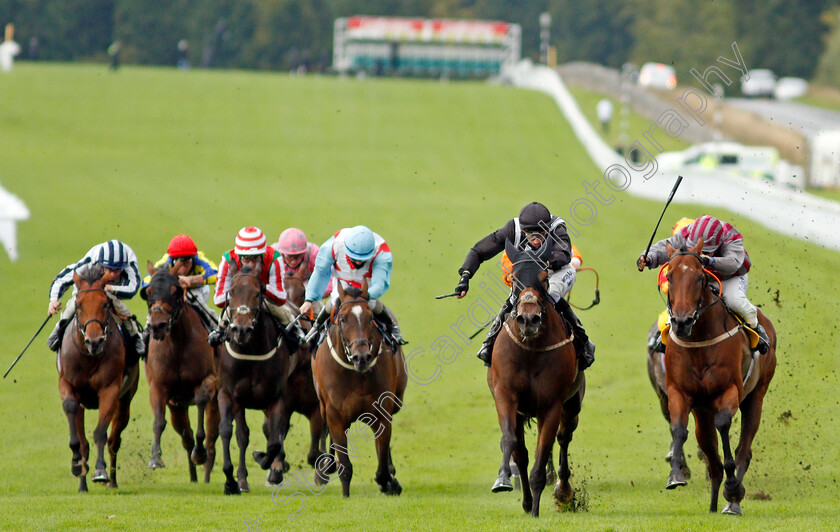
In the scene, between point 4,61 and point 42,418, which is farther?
point 4,61

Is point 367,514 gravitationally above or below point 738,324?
below

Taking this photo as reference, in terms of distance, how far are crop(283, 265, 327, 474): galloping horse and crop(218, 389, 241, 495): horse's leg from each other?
1058 mm

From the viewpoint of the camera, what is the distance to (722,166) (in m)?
42.7

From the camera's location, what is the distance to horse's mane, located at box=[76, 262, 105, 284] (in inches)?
444

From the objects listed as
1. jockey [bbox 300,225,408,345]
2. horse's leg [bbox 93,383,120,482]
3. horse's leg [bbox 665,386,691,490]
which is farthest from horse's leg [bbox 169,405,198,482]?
horse's leg [bbox 665,386,691,490]

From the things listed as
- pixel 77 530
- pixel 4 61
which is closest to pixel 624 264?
pixel 77 530

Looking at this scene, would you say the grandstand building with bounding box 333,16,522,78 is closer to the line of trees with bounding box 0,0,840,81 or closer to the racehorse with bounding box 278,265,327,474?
the line of trees with bounding box 0,0,840,81

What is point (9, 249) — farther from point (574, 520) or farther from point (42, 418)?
point (574, 520)

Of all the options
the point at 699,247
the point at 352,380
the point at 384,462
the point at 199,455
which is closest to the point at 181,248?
the point at 199,455

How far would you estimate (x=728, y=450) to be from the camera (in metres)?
9.66

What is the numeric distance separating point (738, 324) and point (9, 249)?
19884 mm

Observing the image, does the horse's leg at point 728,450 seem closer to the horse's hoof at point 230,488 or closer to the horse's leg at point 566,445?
the horse's leg at point 566,445

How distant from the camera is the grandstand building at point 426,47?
232ft

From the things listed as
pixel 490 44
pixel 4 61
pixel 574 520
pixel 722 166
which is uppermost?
pixel 490 44
